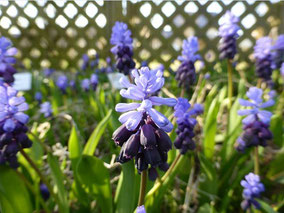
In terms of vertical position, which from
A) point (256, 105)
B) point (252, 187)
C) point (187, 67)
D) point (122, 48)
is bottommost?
point (252, 187)

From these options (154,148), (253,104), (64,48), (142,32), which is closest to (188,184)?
(253,104)

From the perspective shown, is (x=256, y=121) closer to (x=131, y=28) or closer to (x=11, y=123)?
(x=11, y=123)

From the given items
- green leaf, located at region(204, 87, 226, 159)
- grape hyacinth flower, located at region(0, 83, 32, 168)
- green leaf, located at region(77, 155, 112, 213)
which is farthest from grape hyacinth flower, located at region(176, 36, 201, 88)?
grape hyacinth flower, located at region(0, 83, 32, 168)

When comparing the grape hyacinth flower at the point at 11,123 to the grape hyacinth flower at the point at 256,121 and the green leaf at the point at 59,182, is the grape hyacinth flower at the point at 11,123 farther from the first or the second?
the grape hyacinth flower at the point at 256,121

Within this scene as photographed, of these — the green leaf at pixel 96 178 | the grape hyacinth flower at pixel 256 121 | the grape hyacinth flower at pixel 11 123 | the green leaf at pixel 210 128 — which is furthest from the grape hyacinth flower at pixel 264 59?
the grape hyacinth flower at pixel 11 123

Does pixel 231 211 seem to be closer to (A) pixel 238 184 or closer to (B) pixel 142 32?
(A) pixel 238 184

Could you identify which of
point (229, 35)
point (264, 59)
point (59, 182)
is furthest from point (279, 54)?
point (59, 182)
